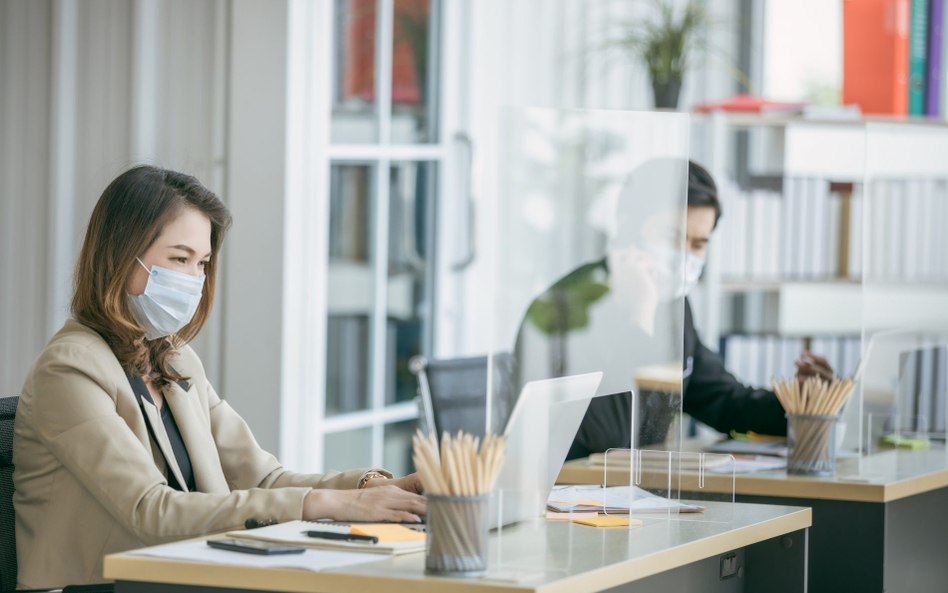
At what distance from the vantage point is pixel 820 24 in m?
5.02

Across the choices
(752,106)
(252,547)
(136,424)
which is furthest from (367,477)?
(752,106)

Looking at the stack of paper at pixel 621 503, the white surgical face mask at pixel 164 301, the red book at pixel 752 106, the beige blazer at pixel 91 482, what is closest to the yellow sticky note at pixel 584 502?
the stack of paper at pixel 621 503

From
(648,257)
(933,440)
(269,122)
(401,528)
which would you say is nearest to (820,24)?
(933,440)

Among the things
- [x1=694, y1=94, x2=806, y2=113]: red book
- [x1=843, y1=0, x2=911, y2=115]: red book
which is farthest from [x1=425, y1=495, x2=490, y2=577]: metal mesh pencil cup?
[x1=843, y1=0, x2=911, y2=115]: red book

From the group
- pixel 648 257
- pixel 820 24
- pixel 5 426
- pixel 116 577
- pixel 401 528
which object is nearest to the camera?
pixel 116 577

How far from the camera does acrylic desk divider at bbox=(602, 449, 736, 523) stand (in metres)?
1.96

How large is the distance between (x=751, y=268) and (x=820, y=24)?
1.30 metres

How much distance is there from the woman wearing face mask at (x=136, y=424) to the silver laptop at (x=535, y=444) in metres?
0.18

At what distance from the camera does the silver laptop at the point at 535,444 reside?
1633 mm

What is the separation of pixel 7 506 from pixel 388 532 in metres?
0.67

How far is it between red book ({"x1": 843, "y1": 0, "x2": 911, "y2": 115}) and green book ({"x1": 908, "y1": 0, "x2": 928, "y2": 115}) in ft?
0.08

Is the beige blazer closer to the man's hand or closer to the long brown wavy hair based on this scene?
the long brown wavy hair

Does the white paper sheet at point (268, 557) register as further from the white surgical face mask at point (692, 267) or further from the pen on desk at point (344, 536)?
the white surgical face mask at point (692, 267)

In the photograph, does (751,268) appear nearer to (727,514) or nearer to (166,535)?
(727,514)
